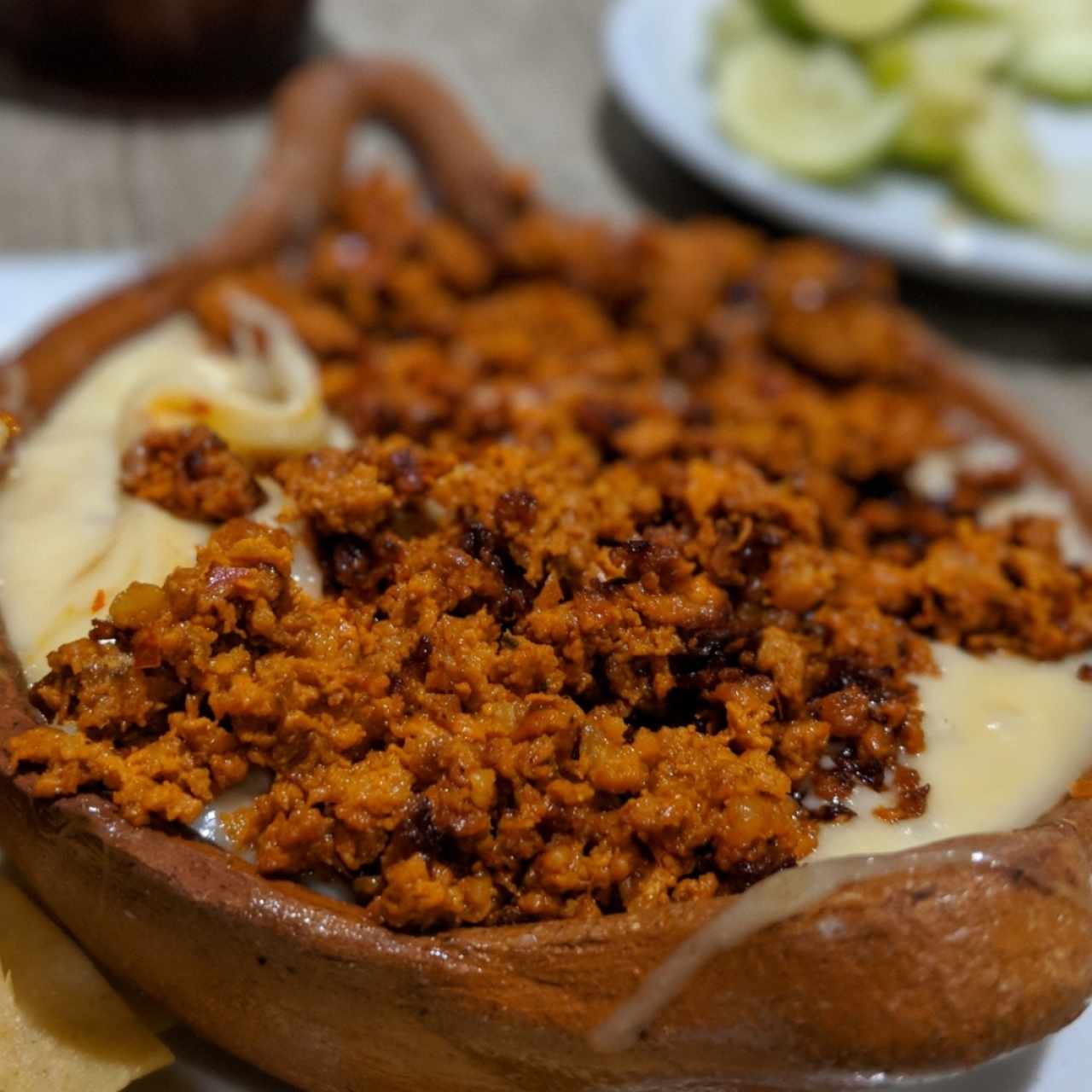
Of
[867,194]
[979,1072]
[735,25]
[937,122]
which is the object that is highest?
[735,25]

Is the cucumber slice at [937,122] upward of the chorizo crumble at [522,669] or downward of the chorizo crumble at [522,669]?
downward

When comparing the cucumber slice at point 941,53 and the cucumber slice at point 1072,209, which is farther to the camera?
the cucumber slice at point 941,53

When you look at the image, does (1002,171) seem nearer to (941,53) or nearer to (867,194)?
(867,194)

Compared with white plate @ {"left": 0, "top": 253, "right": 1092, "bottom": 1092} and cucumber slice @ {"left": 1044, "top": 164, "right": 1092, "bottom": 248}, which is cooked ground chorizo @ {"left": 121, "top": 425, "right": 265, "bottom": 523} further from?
cucumber slice @ {"left": 1044, "top": 164, "right": 1092, "bottom": 248}

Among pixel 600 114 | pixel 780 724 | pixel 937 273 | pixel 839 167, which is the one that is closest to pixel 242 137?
pixel 600 114

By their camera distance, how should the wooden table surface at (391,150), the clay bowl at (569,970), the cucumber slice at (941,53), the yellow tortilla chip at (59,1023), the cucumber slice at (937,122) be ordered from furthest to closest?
the cucumber slice at (941,53), the cucumber slice at (937,122), the wooden table surface at (391,150), the yellow tortilla chip at (59,1023), the clay bowl at (569,970)

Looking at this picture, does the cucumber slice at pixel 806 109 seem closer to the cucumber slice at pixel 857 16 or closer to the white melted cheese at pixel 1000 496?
the cucumber slice at pixel 857 16

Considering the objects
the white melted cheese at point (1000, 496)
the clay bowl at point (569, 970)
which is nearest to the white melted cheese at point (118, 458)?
the clay bowl at point (569, 970)

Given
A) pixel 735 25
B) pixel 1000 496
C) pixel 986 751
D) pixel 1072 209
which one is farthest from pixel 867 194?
pixel 986 751
